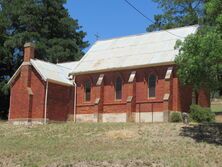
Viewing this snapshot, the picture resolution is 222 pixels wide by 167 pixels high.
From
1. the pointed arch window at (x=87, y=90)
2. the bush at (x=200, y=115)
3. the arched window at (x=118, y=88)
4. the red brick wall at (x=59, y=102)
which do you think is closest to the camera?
the bush at (x=200, y=115)

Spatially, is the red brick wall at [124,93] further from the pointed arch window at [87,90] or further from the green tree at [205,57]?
the green tree at [205,57]

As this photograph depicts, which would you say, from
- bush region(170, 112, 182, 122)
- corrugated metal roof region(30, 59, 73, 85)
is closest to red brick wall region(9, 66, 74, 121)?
corrugated metal roof region(30, 59, 73, 85)

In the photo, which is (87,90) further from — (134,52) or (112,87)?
(134,52)

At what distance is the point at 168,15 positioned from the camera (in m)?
60.8

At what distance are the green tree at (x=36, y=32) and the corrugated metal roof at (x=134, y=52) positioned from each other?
49.6ft

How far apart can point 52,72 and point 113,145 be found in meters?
20.3

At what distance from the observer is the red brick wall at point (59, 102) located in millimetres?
45094

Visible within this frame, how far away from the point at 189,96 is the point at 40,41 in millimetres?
28644

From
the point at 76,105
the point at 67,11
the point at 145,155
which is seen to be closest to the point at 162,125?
the point at 145,155

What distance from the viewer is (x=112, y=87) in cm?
4478

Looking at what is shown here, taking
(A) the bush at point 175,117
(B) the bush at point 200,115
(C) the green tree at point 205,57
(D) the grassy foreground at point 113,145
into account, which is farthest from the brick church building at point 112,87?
(C) the green tree at point 205,57

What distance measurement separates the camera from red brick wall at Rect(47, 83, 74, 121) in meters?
45.1

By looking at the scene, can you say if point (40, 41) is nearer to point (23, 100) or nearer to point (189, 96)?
point (23, 100)

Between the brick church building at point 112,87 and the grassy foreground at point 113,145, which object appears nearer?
the grassy foreground at point 113,145
